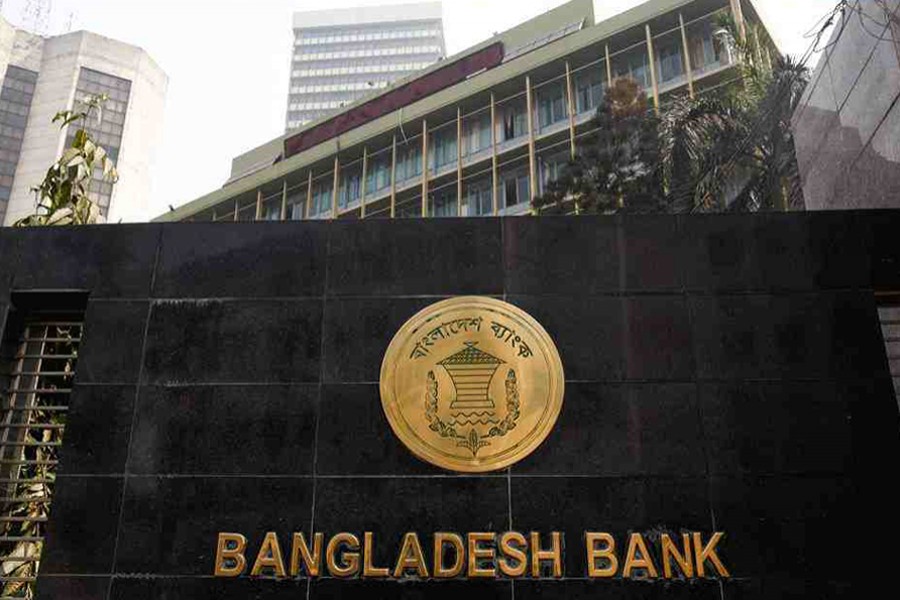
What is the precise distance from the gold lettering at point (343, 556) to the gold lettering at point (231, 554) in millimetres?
707

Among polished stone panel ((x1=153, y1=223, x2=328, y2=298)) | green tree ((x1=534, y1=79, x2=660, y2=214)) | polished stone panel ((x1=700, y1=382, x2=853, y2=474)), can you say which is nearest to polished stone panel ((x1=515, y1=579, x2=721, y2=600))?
polished stone panel ((x1=700, y1=382, x2=853, y2=474))

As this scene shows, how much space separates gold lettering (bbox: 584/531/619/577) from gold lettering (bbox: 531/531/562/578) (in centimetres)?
23

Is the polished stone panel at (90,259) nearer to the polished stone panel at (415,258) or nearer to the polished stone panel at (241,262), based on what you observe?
the polished stone panel at (241,262)

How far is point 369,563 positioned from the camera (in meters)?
6.75

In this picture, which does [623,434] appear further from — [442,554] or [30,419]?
[30,419]

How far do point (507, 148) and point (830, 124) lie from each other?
86.4ft

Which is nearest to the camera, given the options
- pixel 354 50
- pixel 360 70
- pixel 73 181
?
pixel 73 181

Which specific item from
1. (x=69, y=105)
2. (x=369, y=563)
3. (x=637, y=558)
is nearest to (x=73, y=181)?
(x=369, y=563)

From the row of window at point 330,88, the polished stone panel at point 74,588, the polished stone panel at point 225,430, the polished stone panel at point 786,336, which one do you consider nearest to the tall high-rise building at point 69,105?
the row of window at point 330,88

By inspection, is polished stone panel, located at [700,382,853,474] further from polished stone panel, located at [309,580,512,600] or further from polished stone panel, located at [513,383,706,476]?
polished stone panel, located at [309,580,512,600]

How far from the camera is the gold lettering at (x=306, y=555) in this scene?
6.73 meters

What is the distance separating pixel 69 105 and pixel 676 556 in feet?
234

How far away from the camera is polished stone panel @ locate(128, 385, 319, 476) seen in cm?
714

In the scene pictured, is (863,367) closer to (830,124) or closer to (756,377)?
(756,377)
